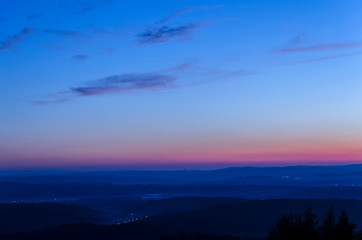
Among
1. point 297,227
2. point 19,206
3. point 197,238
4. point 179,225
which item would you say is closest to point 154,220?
point 179,225

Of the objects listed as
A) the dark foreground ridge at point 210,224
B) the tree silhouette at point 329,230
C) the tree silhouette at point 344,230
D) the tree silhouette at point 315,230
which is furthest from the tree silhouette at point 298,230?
the dark foreground ridge at point 210,224

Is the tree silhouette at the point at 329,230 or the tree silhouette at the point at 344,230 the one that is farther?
the tree silhouette at the point at 329,230

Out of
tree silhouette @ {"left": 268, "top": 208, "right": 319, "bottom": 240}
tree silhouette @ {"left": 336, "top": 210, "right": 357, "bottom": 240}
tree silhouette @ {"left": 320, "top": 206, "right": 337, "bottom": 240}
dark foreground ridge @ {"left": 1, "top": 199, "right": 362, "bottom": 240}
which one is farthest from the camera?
dark foreground ridge @ {"left": 1, "top": 199, "right": 362, "bottom": 240}

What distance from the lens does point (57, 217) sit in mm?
171250

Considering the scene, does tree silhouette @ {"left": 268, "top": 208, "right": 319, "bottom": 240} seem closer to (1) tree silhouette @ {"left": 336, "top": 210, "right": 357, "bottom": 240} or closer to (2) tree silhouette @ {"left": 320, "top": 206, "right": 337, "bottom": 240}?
(2) tree silhouette @ {"left": 320, "top": 206, "right": 337, "bottom": 240}

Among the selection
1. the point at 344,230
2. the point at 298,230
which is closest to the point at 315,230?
the point at 298,230

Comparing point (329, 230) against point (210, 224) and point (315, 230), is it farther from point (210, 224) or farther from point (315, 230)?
point (210, 224)

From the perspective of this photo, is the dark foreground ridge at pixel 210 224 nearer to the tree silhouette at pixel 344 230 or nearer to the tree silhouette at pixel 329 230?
the tree silhouette at pixel 329 230

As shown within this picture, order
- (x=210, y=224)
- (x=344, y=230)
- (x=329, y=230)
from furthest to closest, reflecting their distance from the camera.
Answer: (x=210, y=224) → (x=329, y=230) → (x=344, y=230)

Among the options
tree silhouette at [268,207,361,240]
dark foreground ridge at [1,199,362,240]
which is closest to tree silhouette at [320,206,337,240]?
tree silhouette at [268,207,361,240]

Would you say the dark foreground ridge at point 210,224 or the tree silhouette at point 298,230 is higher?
the tree silhouette at point 298,230

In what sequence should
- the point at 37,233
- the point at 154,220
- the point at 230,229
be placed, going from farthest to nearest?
the point at 154,220, the point at 230,229, the point at 37,233

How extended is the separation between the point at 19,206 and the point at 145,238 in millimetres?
78847

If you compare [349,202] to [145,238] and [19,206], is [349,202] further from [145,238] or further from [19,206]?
[19,206]
